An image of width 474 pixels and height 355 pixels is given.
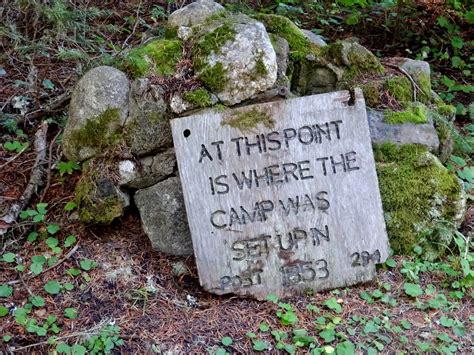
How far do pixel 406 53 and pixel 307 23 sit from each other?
1.08m

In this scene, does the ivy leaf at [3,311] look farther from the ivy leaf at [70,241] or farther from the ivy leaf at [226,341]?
the ivy leaf at [226,341]

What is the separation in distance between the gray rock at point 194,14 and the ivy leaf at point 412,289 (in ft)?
6.84

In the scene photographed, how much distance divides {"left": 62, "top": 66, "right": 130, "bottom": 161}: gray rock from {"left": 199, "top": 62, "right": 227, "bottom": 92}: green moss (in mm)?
499

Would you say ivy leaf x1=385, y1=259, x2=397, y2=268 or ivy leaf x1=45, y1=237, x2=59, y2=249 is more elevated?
ivy leaf x1=45, y1=237, x2=59, y2=249

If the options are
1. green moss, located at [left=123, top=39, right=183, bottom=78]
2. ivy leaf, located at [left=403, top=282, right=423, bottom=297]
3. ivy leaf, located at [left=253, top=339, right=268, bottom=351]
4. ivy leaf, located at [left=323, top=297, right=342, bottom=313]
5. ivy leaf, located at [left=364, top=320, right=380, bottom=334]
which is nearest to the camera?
ivy leaf, located at [left=253, top=339, right=268, bottom=351]

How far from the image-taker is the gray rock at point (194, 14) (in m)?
3.47

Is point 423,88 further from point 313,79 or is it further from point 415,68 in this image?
point 313,79

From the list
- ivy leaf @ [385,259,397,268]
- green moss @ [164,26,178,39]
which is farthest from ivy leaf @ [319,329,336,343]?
green moss @ [164,26,178,39]

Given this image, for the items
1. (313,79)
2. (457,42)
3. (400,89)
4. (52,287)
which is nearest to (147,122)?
(52,287)

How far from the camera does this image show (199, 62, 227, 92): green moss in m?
3.10

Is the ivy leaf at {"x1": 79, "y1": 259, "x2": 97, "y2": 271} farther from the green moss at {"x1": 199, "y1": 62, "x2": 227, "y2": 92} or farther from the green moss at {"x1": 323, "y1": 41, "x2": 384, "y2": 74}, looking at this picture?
the green moss at {"x1": 323, "y1": 41, "x2": 384, "y2": 74}

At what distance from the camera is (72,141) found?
10.3 feet

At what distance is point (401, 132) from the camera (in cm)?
344

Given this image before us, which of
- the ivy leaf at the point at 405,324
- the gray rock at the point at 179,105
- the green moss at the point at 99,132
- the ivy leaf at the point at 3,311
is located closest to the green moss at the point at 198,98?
the gray rock at the point at 179,105
